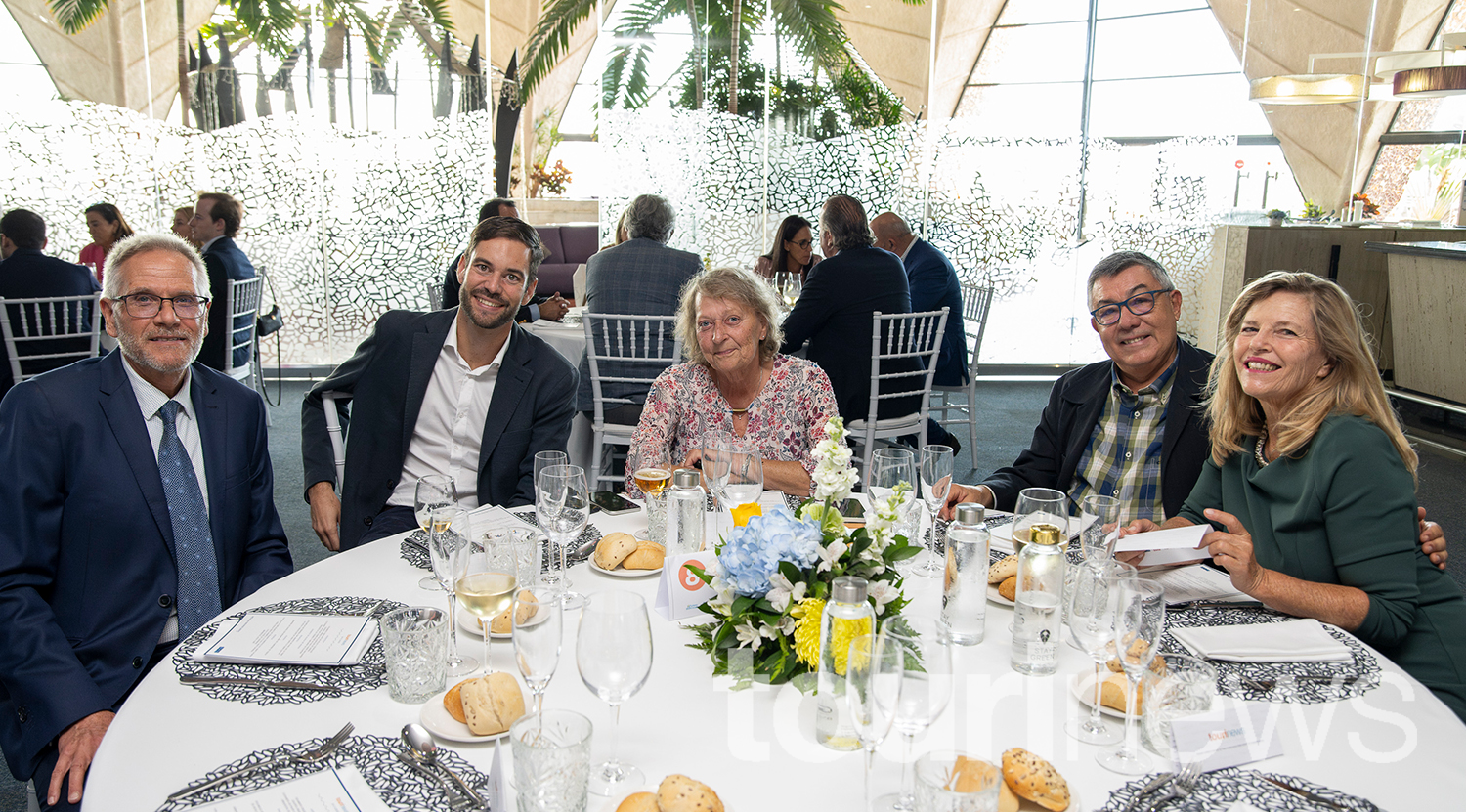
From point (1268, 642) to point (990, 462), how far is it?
4357mm

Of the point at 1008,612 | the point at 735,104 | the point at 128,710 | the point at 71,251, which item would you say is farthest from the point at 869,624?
the point at 71,251

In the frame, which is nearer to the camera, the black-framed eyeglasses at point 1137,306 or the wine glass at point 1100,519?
the wine glass at point 1100,519

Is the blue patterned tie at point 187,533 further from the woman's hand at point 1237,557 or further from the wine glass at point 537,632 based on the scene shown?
the woman's hand at point 1237,557

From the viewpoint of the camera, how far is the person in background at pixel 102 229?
6.37 meters

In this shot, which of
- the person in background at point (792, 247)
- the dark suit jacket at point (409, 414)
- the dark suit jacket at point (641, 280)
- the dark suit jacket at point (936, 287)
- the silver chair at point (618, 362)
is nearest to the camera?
the dark suit jacket at point (409, 414)

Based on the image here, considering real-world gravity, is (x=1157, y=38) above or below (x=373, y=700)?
above

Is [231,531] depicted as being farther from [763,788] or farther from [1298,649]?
[1298,649]

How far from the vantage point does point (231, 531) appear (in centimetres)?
193

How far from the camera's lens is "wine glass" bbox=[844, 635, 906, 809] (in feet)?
2.97

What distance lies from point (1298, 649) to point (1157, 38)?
8530 mm

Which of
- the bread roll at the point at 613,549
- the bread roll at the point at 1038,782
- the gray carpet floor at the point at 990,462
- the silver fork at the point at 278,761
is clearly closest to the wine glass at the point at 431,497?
the bread roll at the point at 613,549

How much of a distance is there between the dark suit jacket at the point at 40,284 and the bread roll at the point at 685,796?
17.1 ft

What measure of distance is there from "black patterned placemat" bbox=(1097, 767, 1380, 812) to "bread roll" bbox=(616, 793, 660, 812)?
48 centimetres

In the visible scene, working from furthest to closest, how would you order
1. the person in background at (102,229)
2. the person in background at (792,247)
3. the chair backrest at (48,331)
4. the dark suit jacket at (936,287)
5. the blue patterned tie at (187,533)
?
the person in background at (102,229)
the person in background at (792,247)
the dark suit jacket at (936,287)
the chair backrest at (48,331)
the blue patterned tie at (187,533)
